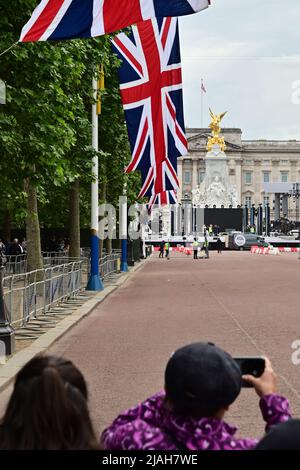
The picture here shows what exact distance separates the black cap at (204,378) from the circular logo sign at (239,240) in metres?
93.5

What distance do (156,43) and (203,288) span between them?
13372 millimetres

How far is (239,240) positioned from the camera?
96.6m

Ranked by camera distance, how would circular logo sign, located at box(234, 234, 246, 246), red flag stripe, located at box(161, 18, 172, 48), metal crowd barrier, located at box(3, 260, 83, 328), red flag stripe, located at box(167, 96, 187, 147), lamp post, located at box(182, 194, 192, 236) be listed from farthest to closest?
lamp post, located at box(182, 194, 192, 236) → circular logo sign, located at box(234, 234, 246, 246) → red flag stripe, located at box(167, 96, 187, 147) → red flag stripe, located at box(161, 18, 172, 48) → metal crowd barrier, located at box(3, 260, 83, 328)

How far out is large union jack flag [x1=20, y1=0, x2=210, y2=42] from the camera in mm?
10164

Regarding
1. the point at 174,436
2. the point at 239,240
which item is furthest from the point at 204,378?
the point at 239,240

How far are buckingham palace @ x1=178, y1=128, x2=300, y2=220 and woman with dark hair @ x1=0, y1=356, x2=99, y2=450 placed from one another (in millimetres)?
175874

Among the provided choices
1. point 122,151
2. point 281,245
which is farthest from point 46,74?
point 281,245

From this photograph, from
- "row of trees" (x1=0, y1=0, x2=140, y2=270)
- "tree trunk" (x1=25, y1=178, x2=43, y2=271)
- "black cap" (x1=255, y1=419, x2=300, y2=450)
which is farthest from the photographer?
"tree trunk" (x1=25, y1=178, x2=43, y2=271)

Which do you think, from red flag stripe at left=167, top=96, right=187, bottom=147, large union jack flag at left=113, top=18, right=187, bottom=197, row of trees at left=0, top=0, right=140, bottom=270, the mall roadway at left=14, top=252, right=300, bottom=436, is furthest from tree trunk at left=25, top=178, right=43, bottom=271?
red flag stripe at left=167, top=96, right=187, bottom=147

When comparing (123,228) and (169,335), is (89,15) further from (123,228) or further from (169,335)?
(123,228)

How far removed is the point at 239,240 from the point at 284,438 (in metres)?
94.6

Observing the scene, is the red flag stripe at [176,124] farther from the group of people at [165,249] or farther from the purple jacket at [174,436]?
the group of people at [165,249]

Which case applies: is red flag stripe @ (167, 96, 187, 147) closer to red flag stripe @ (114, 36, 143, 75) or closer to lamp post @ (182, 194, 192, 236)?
red flag stripe @ (114, 36, 143, 75)

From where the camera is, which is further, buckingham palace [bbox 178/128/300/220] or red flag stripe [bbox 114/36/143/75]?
buckingham palace [bbox 178/128/300/220]
